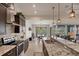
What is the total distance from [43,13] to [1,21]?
1.11 metres

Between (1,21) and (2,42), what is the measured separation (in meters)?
0.59

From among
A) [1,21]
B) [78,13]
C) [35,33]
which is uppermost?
[78,13]

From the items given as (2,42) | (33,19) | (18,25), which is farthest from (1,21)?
A: (18,25)

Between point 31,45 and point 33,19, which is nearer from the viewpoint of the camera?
point 33,19

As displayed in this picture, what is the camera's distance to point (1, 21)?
3393 mm

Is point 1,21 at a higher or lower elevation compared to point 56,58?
higher

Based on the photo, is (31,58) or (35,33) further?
(35,33)

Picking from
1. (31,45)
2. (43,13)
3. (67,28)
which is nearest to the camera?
(43,13)

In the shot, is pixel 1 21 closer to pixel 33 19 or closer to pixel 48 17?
pixel 33 19

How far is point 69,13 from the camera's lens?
11.8 feet

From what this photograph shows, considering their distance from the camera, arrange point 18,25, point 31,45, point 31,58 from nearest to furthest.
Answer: point 31,58
point 31,45
point 18,25

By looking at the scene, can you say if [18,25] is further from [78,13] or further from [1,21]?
[78,13]

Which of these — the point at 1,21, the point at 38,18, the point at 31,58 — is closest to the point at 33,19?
the point at 38,18

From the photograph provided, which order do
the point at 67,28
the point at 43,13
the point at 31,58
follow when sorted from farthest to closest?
the point at 67,28
the point at 43,13
the point at 31,58
